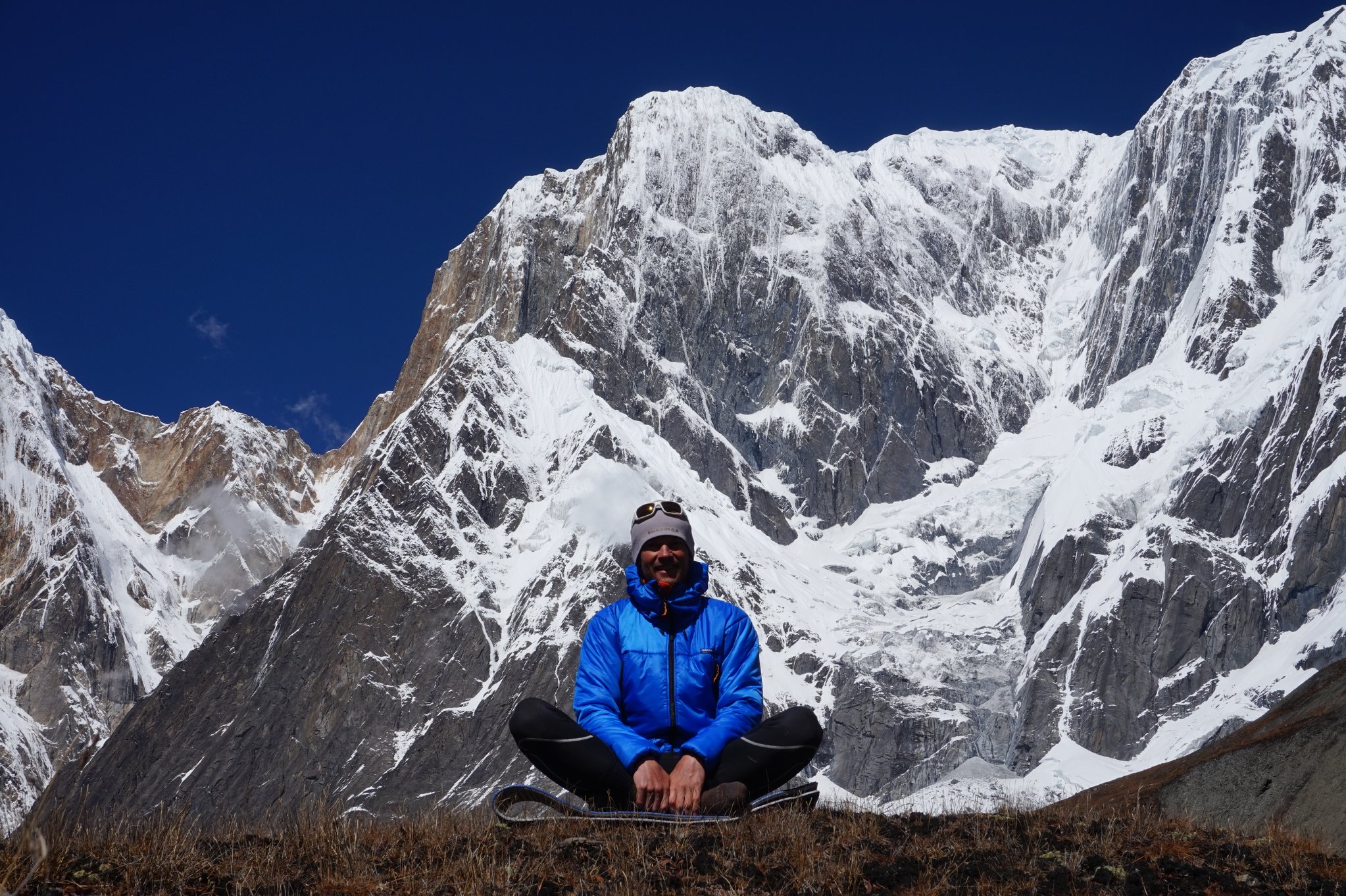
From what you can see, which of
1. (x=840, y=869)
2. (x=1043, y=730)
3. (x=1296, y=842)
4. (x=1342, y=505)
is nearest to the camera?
(x=840, y=869)

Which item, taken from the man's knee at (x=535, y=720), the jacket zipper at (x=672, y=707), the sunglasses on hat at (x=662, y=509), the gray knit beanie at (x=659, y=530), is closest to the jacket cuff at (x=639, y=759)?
the jacket zipper at (x=672, y=707)

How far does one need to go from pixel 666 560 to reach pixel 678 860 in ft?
9.43

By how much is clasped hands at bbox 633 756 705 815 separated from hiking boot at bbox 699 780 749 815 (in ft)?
0.50

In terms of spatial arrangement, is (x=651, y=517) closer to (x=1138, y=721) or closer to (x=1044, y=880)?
(x=1044, y=880)

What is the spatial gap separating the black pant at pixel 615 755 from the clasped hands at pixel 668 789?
34 centimetres

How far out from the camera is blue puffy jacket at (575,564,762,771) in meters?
13.4

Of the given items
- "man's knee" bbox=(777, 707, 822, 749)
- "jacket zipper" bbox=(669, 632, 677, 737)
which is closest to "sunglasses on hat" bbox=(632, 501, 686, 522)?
"jacket zipper" bbox=(669, 632, 677, 737)

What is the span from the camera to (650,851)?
11.4m

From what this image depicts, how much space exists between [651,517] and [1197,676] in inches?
7365

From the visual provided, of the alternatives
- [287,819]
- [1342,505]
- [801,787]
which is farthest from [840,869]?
[1342,505]

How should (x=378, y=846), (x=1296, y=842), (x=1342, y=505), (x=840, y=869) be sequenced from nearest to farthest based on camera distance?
(x=840, y=869), (x=378, y=846), (x=1296, y=842), (x=1342, y=505)

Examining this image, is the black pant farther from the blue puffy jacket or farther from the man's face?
the man's face

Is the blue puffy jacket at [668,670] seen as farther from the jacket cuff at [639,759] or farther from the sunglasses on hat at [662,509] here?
the sunglasses on hat at [662,509]

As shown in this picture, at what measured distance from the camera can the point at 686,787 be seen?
1255 centimetres
